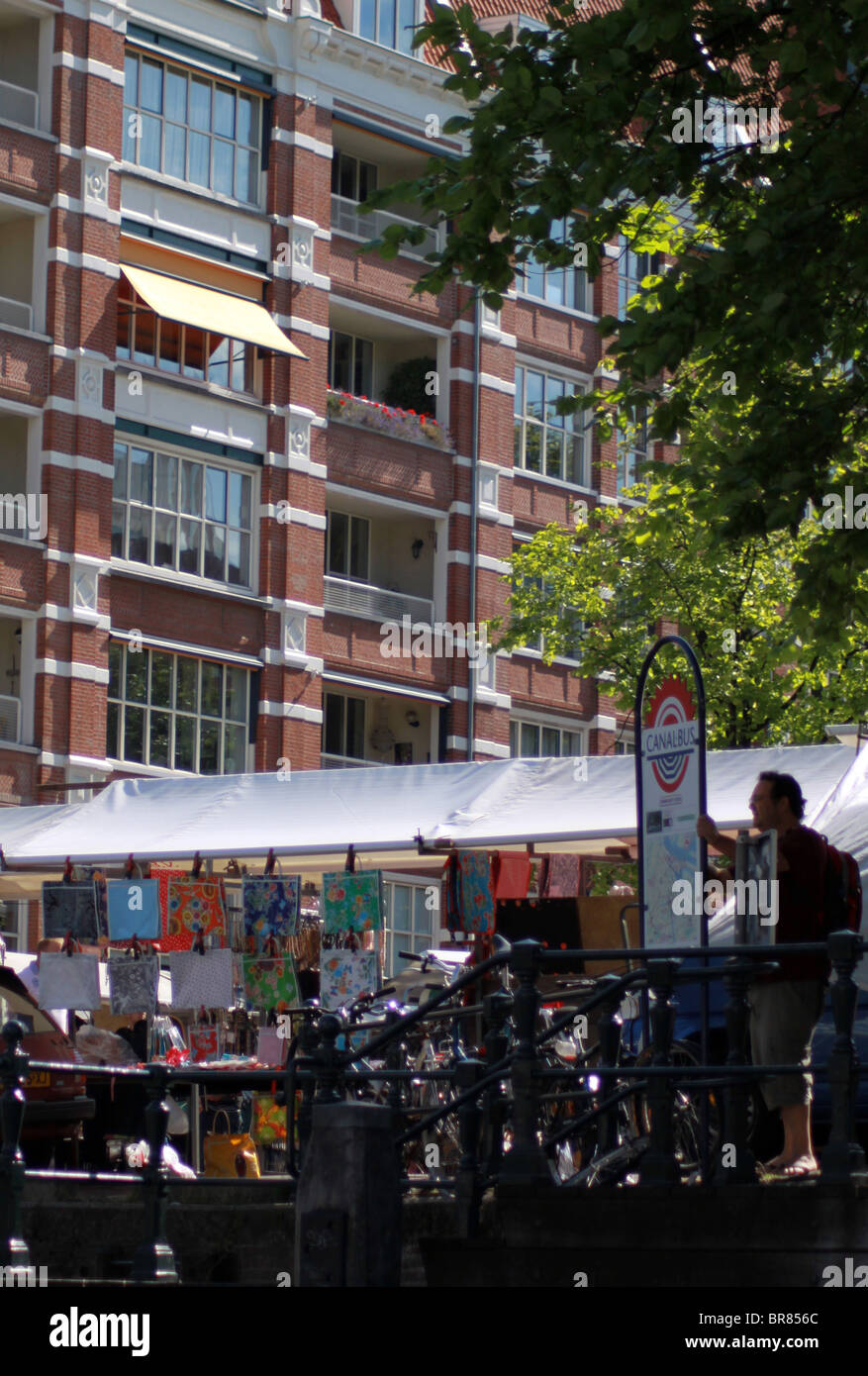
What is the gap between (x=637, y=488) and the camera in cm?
2419

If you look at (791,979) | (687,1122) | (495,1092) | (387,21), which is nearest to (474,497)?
(387,21)

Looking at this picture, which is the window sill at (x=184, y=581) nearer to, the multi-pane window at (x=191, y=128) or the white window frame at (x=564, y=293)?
the multi-pane window at (x=191, y=128)

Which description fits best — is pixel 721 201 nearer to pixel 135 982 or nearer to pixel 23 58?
pixel 135 982

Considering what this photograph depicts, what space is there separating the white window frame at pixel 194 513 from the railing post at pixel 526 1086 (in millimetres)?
26777

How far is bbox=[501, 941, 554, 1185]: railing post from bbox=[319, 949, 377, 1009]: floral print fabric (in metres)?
9.26

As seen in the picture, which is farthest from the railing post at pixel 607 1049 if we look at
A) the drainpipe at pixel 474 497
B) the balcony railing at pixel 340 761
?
the drainpipe at pixel 474 497

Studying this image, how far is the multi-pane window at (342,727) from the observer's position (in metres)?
40.9

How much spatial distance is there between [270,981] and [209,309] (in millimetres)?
19265

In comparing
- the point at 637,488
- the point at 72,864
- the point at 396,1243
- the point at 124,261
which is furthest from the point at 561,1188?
the point at 124,261

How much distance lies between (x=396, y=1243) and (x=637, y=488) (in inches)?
584

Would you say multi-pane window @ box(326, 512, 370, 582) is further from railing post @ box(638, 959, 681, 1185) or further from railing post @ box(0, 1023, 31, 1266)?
railing post @ box(638, 959, 681, 1185)

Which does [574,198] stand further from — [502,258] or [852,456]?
[852,456]

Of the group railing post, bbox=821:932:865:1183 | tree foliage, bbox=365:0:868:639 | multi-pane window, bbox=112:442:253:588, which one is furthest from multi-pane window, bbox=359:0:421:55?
railing post, bbox=821:932:865:1183

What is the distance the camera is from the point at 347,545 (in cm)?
4234
